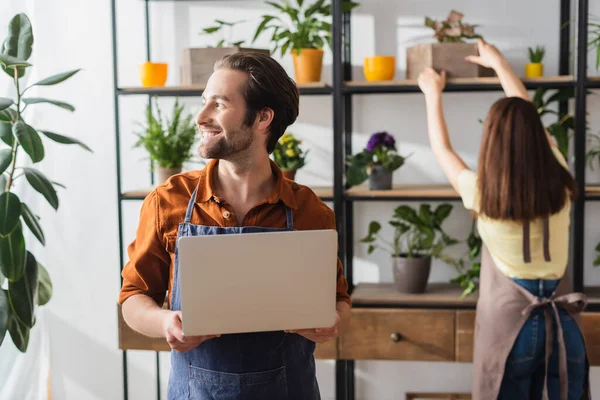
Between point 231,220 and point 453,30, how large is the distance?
5.41 ft

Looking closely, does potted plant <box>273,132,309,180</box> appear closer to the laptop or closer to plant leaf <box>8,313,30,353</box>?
plant leaf <box>8,313,30,353</box>

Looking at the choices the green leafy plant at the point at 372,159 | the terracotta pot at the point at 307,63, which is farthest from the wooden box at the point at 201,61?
the green leafy plant at the point at 372,159

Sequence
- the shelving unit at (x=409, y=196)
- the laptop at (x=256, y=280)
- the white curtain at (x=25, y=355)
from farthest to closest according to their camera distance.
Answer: the white curtain at (x=25, y=355), the shelving unit at (x=409, y=196), the laptop at (x=256, y=280)

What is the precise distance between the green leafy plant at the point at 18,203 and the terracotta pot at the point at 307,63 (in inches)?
35.3

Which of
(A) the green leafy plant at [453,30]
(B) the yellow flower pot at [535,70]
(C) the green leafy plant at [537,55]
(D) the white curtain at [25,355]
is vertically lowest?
(D) the white curtain at [25,355]

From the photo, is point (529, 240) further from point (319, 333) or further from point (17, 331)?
point (17, 331)

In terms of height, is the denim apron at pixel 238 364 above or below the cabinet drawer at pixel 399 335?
above

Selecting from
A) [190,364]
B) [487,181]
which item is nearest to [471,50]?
[487,181]

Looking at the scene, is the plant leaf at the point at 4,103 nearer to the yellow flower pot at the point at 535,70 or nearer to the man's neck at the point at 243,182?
the man's neck at the point at 243,182

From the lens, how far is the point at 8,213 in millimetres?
2273

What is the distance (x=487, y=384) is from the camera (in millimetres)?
2232

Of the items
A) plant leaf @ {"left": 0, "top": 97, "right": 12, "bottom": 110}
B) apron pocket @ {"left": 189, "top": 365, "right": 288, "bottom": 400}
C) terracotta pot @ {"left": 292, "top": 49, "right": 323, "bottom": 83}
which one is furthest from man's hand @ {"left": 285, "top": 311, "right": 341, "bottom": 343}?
terracotta pot @ {"left": 292, "top": 49, "right": 323, "bottom": 83}

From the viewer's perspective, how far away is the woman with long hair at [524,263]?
2.04 m

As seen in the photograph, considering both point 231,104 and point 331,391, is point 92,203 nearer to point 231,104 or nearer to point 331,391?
point 331,391
